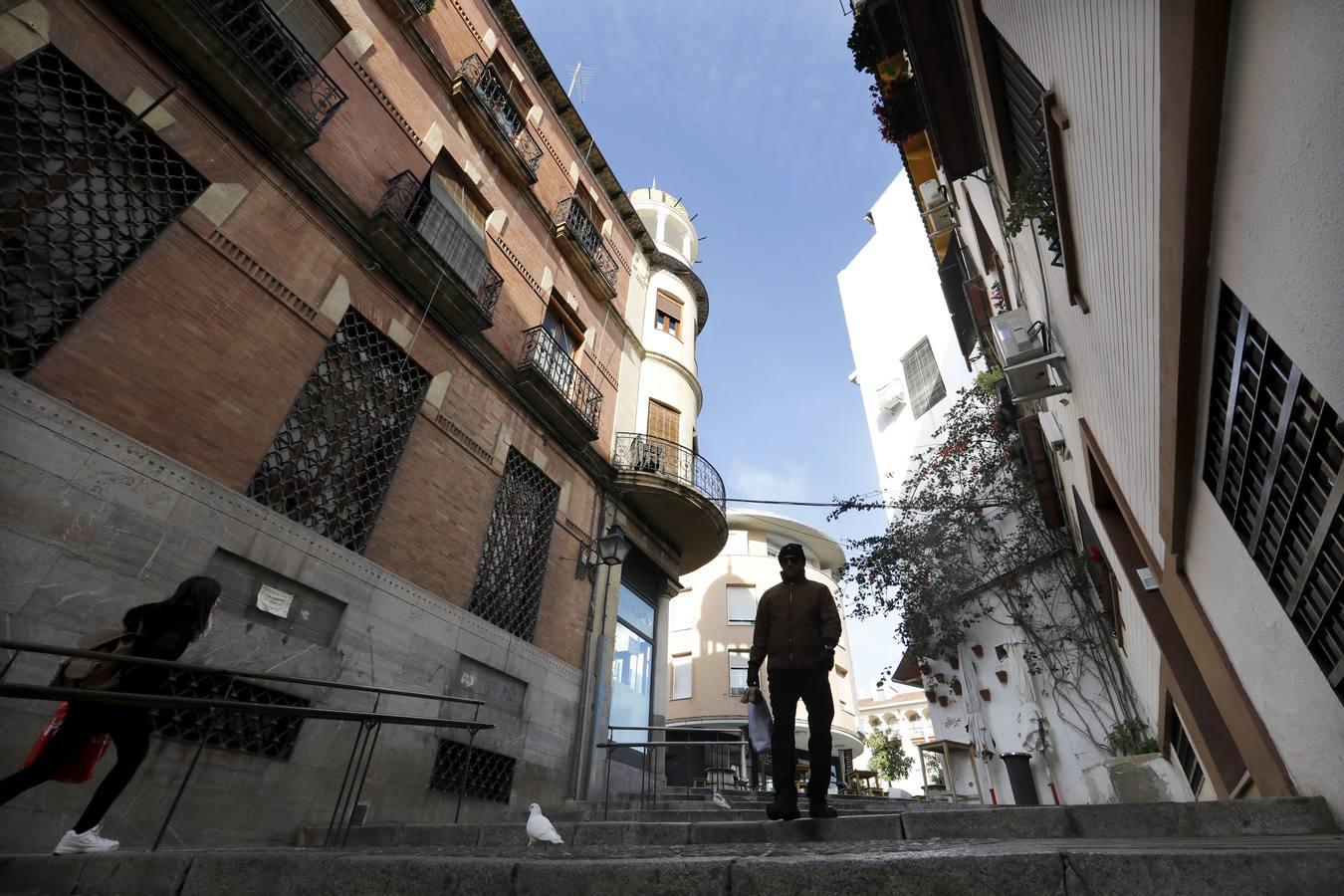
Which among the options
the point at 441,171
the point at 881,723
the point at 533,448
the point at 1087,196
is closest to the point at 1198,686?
the point at 1087,196

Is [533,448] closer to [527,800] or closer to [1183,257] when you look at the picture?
[527,800]

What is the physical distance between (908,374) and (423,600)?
18147mm

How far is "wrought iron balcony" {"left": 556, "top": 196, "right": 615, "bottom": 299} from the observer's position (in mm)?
13373

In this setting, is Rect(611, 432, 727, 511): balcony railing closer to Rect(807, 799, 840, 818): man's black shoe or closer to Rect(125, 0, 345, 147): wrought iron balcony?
Rect(125, 0, 345, 147): wrought iron balcony

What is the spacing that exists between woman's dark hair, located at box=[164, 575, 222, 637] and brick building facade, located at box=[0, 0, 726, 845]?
59.0 inches

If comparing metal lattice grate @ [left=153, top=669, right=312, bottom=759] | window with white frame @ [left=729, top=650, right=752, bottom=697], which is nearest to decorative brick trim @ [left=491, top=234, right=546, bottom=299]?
metal lattice grate @ [left=153, top=669, right=312, bottom=759]

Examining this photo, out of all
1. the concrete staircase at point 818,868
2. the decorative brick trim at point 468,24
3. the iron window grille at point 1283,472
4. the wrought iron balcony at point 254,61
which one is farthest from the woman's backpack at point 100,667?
the decorative brick trim at point 468,24

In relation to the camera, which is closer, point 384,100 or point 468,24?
point 384,100

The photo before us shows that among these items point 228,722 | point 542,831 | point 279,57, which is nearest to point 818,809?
point 542,831

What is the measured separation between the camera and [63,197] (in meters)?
5.66

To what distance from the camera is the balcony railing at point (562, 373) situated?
11266mm

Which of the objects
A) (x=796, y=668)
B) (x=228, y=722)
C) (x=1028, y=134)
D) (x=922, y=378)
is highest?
(x=922, y=378)

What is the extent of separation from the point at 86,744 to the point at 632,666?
9761 mm

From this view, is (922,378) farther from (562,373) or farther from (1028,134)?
(1028,134)
